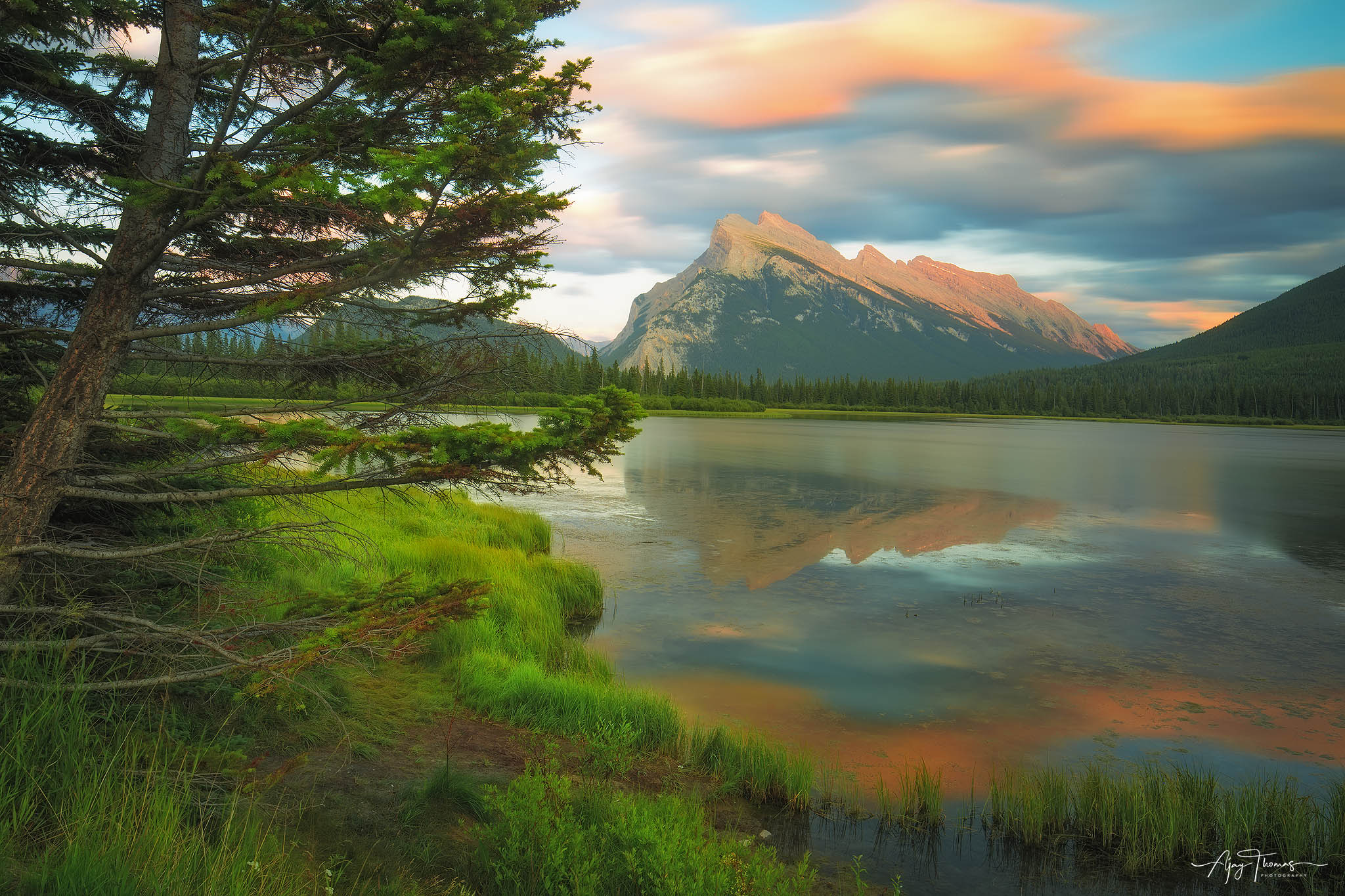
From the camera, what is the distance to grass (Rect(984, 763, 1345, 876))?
21.7 ft

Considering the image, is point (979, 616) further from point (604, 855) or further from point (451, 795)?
point (451, 795)

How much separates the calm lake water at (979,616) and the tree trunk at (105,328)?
7.33 meters

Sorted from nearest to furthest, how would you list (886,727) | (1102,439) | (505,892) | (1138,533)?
(505,892) < (886,727) < (1138,533) < (1102,439)

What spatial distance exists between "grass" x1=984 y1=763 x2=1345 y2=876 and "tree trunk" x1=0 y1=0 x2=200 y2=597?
8537 mm

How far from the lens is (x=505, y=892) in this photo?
473 centimetres

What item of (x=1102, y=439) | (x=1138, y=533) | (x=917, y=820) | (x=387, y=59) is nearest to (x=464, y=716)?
(x=917, y=820)

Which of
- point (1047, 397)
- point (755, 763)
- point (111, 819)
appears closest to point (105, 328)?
point (111, 819)

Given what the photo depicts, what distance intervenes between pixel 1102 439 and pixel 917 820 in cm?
8509

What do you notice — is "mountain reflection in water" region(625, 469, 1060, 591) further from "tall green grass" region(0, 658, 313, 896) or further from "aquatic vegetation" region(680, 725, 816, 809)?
"tall green grass" region(0, 658, 313, 896)

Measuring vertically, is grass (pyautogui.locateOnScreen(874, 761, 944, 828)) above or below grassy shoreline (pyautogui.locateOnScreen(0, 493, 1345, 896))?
below

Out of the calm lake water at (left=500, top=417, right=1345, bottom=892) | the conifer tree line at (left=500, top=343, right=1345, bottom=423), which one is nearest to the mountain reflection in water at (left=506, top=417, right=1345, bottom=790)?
the calm lake water at (left=500, top=417, right=1345, bottom=892)

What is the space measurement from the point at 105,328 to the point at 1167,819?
10.0 metres

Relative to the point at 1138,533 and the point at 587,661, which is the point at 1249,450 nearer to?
the point at 1138,533

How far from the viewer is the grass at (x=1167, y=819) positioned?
6617 mm
